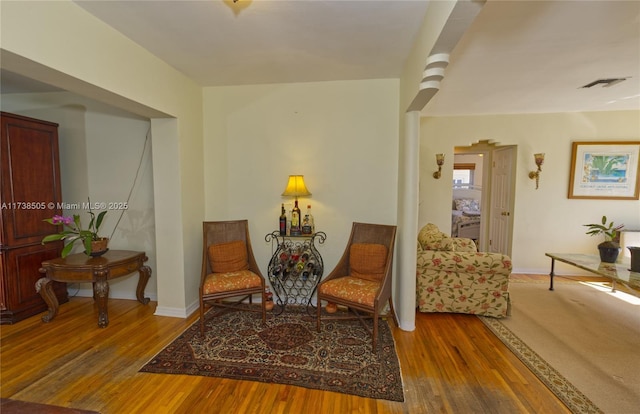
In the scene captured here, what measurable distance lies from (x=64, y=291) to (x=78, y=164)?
5.00 feet

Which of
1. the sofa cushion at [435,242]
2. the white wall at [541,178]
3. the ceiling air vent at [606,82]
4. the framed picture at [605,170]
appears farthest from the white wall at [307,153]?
the framed picture at [605,170]

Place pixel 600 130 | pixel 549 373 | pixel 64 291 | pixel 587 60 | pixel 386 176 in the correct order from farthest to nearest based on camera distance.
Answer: pixel 600 130
pixel 64 291
pixel 386 176
pixel 587 60
pixel 549 373

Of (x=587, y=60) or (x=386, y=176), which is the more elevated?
(x=587, y=60)

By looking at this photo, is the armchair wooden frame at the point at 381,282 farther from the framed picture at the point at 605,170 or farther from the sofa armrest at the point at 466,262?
the framed picture at the point at 605,170

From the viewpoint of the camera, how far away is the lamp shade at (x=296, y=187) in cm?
290

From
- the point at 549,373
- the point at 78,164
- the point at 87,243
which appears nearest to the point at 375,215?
the point at 549,373

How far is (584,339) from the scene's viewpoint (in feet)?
8.07

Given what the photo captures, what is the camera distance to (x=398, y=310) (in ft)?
9.34

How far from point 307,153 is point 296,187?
0.47m

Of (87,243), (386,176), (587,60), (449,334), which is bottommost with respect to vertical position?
(449,334)

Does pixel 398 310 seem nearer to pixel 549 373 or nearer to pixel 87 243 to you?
pixel 549 373

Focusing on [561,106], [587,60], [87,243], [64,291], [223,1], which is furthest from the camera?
[561,106]

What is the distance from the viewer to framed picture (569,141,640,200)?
413 centimetres

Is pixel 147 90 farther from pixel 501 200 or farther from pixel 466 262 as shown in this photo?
pixel 501 200
